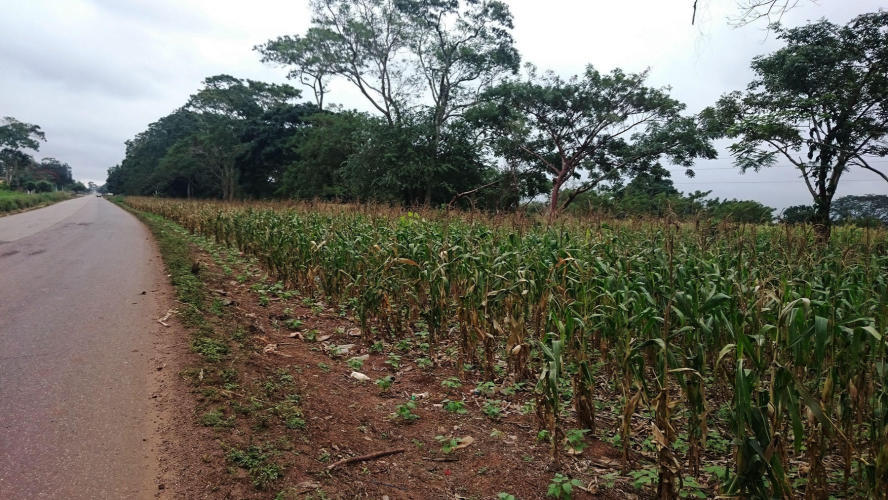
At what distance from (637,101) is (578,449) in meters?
23.3

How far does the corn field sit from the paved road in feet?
7.41

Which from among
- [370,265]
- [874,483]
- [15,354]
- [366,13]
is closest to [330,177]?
[366,13]

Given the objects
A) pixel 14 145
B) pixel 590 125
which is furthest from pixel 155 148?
pixel 590 125

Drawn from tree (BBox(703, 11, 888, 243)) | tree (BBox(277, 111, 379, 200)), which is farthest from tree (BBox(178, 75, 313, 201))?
tree (BBox(703, 11, 888, 243))

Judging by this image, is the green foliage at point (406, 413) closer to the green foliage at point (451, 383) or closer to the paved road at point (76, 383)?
the green foliage at point (451, 383)

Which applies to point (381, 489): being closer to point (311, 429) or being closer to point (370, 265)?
point (311, 429)

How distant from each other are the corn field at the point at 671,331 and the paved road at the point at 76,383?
2258 mm

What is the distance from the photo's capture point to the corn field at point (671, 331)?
2.42 m

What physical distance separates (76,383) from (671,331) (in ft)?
14.0

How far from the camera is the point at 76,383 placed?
3277 mm

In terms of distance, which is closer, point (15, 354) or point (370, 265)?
point (15, 354)

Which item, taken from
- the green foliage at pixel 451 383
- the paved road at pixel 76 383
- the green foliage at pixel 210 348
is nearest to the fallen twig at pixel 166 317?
the paved road at pixel 76 383

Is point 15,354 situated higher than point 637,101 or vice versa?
point 637,101

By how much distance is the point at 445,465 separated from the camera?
298 cm
